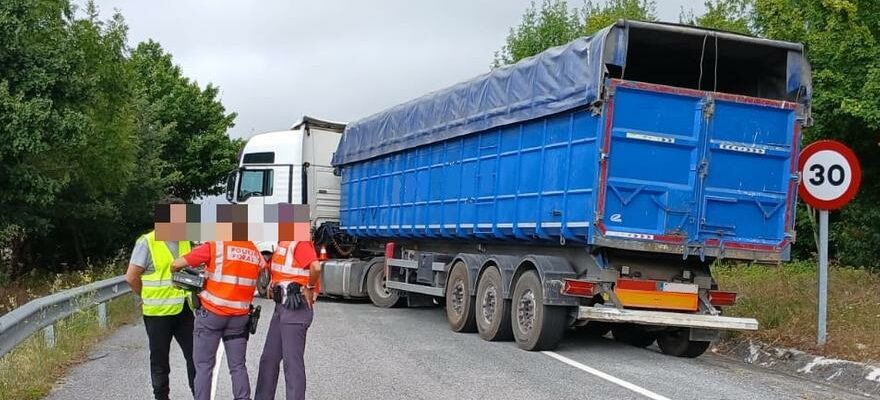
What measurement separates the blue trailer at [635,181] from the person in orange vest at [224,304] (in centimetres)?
437

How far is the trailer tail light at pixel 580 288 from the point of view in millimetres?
9133

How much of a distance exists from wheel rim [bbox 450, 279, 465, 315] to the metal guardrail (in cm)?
450

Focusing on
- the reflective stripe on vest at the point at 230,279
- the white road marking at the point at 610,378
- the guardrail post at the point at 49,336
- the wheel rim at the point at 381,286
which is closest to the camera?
the reflective stripe on vest at the point at 230,279

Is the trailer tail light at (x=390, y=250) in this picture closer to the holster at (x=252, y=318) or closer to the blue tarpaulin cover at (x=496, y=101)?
the blue tarpaulin cover at (x=496, y=101)

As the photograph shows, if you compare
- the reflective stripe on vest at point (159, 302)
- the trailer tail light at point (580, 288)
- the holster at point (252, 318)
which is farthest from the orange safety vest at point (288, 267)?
the trailer tail light at point (580, 288)

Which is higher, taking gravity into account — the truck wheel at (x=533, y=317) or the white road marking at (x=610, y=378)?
the truck wheel at (x=533, y=317)

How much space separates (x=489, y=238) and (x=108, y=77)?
12919 millimetres

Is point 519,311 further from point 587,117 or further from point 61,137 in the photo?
point 61,137

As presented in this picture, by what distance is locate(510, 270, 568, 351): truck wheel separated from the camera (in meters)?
Result: 9.48

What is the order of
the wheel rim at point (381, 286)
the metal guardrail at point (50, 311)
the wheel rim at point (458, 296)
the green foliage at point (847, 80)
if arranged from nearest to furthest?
the metal guardrail at point (50, 311) < the wheel rim at point (458, 296) < the wheel rim at point (381, 286) < the green foliage at point (847, 80)

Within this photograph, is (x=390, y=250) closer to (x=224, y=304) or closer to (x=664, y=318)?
(x=664, y=318)

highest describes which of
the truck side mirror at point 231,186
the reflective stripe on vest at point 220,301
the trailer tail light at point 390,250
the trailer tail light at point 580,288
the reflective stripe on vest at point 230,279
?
the truck side mirror at point 231,186

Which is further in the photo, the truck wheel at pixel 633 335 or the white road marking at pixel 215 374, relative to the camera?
the truck wheel at pixel 633 335

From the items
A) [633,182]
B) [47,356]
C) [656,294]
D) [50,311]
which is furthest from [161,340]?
[656,294]
